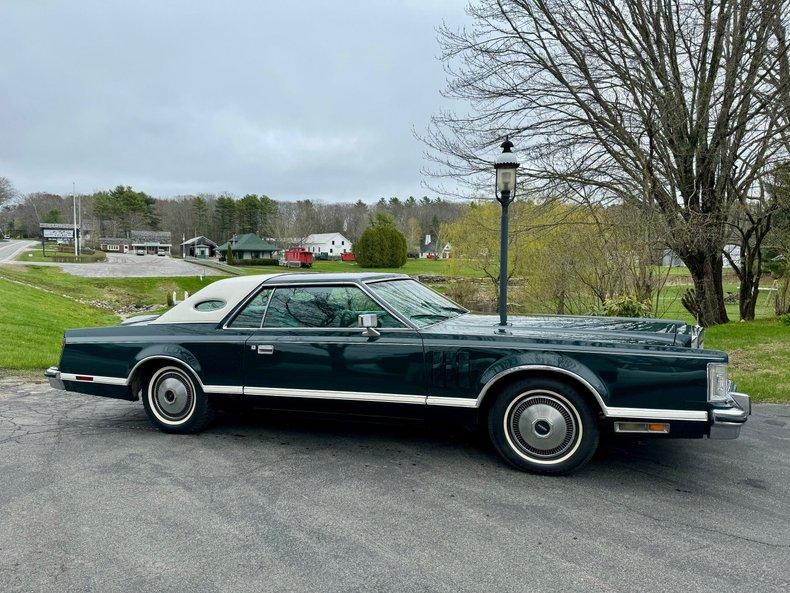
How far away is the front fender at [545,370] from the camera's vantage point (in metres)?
3.62

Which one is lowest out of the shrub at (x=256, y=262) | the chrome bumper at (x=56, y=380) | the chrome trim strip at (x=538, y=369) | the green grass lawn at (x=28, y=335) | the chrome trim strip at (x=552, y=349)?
the green grass lawn at (x=28, y=335)

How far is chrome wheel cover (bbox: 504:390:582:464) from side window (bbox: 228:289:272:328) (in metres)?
2.29

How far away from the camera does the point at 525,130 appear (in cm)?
1311

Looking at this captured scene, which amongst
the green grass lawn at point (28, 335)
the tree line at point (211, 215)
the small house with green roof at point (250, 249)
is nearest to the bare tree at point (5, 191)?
the tree line at point (211, 215)

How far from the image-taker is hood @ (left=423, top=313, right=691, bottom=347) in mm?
3803

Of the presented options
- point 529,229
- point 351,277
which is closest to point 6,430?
point 351,277

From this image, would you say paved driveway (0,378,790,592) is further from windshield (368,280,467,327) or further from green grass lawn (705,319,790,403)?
green grass lawn (705,319,790,403)

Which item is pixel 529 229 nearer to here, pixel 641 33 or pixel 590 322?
pixel 641 33

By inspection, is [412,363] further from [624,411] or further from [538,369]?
[624,411]

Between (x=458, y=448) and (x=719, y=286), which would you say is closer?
(x=458, y=448)

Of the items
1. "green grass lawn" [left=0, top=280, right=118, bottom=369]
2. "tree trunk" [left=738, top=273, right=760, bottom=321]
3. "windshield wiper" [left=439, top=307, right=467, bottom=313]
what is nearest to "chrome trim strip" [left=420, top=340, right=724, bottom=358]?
"windshield wiper" [left=439, top=307, right=467, bottom=313]

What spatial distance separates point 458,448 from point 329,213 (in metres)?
110

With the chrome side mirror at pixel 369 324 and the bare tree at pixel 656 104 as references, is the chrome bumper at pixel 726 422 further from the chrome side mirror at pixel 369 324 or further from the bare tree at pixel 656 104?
the bare tree at pixel 656 104

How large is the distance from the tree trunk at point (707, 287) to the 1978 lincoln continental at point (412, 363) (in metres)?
10.0
